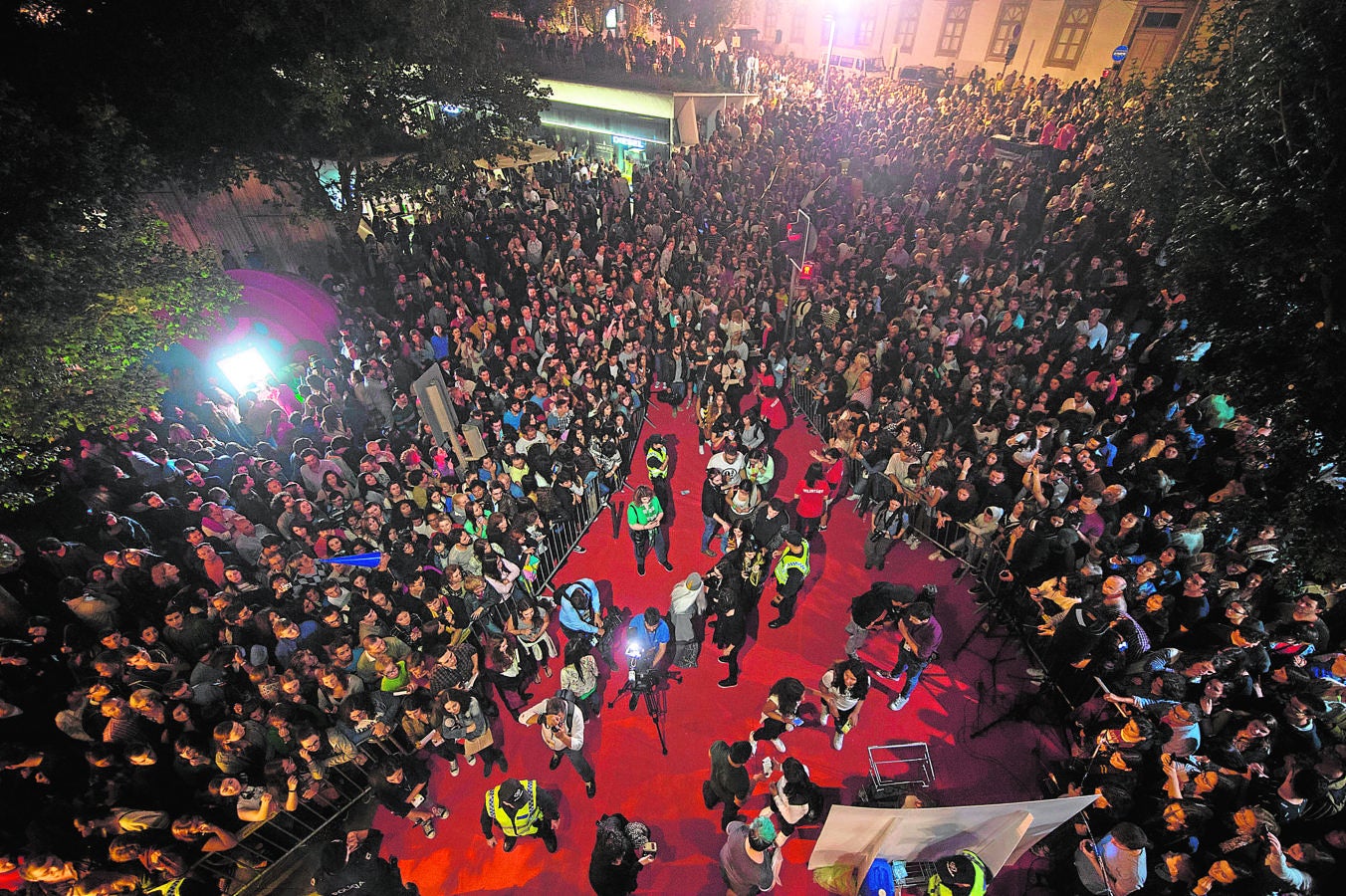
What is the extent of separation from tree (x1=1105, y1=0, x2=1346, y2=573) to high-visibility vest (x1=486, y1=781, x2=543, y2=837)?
28.0ft

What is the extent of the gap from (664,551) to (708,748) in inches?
108

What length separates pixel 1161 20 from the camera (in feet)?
74.8

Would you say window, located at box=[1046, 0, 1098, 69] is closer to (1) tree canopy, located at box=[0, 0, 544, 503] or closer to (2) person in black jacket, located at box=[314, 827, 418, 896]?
(1) tree canopy, located at box=[0, 0, 544, 503]

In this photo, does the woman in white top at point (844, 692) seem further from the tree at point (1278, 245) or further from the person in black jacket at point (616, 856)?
the tree at point (1278, 245)

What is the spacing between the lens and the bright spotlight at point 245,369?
449 inches

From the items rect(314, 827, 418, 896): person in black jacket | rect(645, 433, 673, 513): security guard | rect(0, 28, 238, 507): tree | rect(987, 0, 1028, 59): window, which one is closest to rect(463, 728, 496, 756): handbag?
rect(314, 827, 418, 896): person in black jacket

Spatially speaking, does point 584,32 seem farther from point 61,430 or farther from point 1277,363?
point 1277,363

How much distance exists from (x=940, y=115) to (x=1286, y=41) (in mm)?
18960

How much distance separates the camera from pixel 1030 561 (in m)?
6.75

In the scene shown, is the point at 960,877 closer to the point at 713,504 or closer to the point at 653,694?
the point at 653,694

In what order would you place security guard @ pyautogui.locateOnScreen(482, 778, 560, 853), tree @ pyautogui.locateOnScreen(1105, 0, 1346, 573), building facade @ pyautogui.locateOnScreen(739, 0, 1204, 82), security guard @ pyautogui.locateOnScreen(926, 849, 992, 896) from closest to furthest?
security guard @ pyautogui.locateOnScreen(926, 849, 992, 896), security guard @ pyautogui.locateOnScreen(482, 778, 560, 853), tree @ pyautogui.locateOnScreen(1105, 0, 1346, 573), building facade @ pyautogui.locateOnScreen(739, 0, 1204, 82)

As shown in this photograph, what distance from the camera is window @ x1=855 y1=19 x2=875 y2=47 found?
3896 cm

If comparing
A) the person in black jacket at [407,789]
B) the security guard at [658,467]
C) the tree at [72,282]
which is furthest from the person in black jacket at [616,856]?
the tree at [72,282]

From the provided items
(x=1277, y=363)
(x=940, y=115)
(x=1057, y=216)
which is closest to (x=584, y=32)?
(x=940, y=115)
